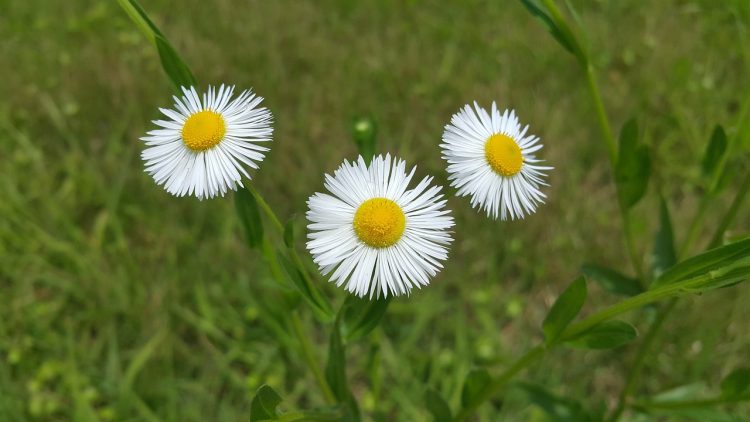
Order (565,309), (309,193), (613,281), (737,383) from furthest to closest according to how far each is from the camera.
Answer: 1. (309,193)
2. (613,281)
3. (737,383)
4. (565,309)

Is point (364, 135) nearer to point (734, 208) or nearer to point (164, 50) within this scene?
point (164, 50)

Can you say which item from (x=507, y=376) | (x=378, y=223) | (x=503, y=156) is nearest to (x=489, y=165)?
(x=503, y=156)

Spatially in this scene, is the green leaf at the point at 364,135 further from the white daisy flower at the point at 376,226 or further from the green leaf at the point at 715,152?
the green leaf at the point at 715,152

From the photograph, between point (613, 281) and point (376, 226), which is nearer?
point (376, 226)

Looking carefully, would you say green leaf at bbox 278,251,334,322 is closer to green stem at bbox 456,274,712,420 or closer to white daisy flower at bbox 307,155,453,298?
white daisy flower at bbox 307,155,453,298

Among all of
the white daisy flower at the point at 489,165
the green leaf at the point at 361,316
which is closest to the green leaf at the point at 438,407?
the green leaf at the point at 361,316

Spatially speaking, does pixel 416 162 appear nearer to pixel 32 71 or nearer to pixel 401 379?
pixel 401 379

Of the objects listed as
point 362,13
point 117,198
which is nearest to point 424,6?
point 362,13

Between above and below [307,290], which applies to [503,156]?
above
